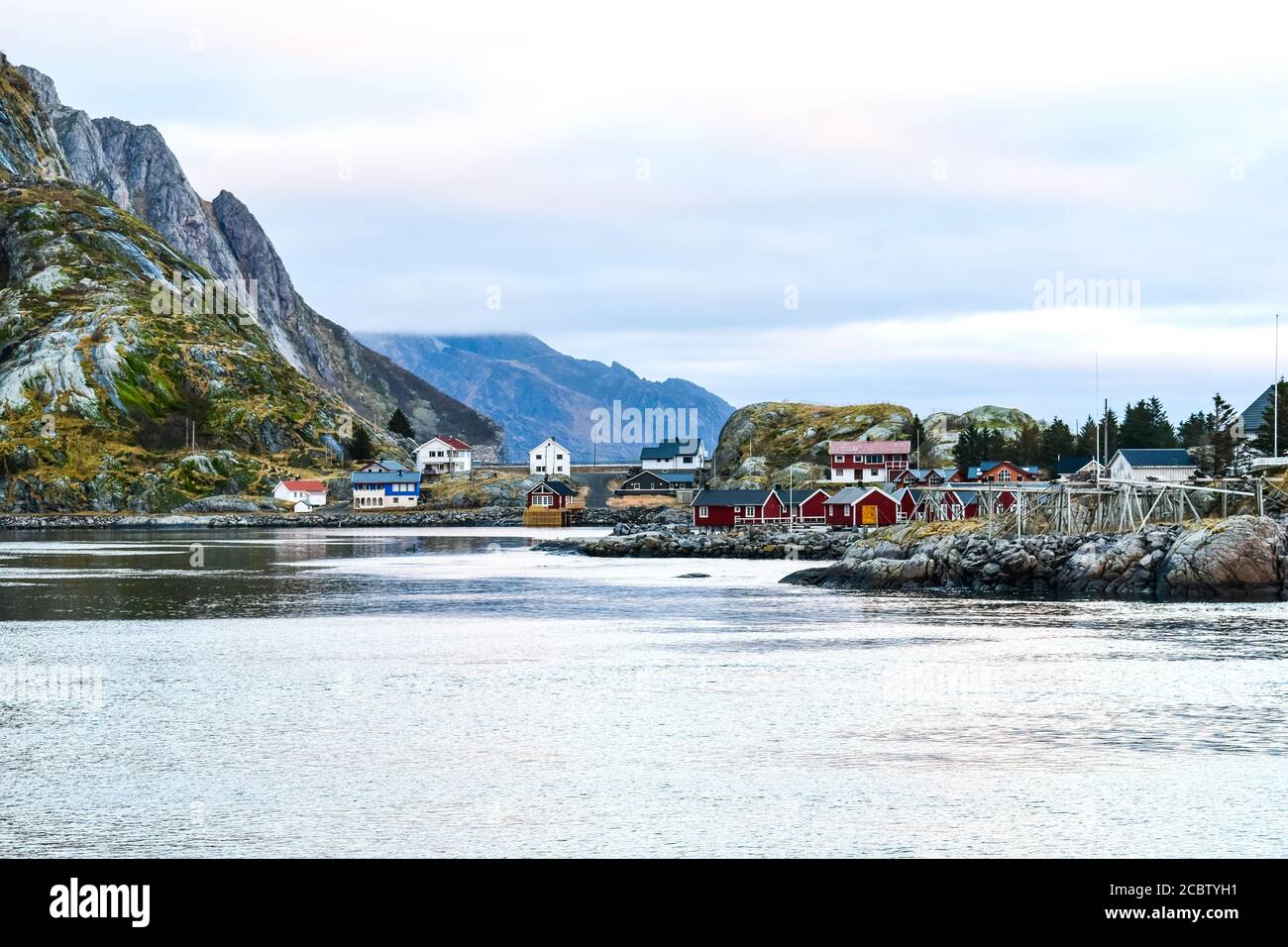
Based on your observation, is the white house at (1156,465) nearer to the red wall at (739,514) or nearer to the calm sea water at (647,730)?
the red wall at (739,514)

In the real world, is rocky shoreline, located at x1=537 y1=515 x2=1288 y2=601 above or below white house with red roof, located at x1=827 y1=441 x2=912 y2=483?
below

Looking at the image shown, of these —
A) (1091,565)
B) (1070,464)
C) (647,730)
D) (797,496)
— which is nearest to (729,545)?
(797,496)

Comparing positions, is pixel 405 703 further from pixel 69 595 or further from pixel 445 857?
pixel 69 595

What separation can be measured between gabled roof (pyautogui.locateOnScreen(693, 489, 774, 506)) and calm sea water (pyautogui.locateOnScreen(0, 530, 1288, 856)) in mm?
85593

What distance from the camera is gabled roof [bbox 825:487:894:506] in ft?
508

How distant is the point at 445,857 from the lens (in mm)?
25375

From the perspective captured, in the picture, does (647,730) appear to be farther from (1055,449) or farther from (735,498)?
(1055,449)

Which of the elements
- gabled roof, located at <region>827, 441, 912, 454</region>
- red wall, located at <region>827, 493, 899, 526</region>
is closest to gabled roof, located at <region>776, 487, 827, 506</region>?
red wall, located at <region>827, 493, 899, 526</region>

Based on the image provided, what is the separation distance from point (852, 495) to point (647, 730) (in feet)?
398

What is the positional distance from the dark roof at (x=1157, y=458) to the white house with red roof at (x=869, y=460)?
5359 cm

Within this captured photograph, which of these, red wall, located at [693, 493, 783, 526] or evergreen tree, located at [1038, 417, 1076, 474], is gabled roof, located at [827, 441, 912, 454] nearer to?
evergreen tree, located at [1038, 417, 1076, 474]

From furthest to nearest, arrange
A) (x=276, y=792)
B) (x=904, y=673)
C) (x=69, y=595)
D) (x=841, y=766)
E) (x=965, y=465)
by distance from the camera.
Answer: (x=965, y=465), (x=69, y=595), (x=904, y=673), (x=841, y=766), (x=276, y=792)

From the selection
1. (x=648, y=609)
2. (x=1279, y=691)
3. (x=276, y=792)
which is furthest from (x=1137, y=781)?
(x=648, y=609)
